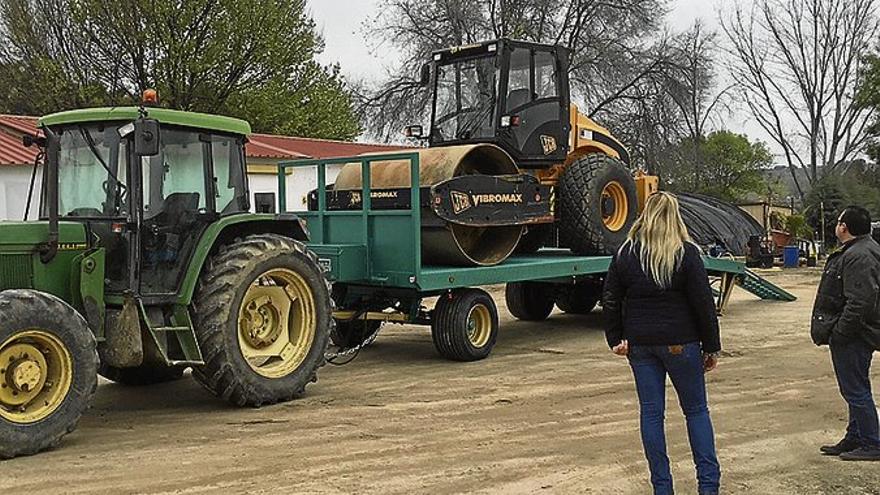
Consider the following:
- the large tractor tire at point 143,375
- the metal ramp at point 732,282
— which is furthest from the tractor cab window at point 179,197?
the metal ramp at point 732,282

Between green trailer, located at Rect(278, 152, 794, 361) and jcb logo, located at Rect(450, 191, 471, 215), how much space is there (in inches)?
11.4

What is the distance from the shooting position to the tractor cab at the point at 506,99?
1111cm

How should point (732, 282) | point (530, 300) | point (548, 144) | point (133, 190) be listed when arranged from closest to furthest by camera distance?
point (133, 190)
point (548, 144)
point (530, 300)
point (732, 282)

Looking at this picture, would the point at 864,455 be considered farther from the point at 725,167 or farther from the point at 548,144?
the point at 725,167

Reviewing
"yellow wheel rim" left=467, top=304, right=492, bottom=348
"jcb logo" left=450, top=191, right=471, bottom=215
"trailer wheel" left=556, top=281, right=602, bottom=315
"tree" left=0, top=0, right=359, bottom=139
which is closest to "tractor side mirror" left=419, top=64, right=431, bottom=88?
"jcb logo" left=450, top=191, right=471, bottom=215

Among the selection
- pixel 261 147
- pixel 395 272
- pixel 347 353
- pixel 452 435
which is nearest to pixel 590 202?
pixel 395 272

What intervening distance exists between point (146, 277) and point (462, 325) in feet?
12.0

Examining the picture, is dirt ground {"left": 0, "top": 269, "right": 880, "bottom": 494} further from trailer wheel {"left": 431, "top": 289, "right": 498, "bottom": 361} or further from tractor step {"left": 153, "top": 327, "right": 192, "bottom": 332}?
tractor step {"left": 153, "top": 327, "right": 192, "bottom": 332}

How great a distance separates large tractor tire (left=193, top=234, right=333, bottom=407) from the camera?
723cm

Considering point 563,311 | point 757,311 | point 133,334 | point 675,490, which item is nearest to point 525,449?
point 675,490

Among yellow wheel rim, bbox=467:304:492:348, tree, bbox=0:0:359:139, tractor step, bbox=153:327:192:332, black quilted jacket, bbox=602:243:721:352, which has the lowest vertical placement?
yellow wheel rim, bbox=467:304:492:348

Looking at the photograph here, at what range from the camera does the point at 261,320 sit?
781 cm

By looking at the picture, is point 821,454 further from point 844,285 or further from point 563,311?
point 563,311

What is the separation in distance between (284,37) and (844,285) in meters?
24.2
